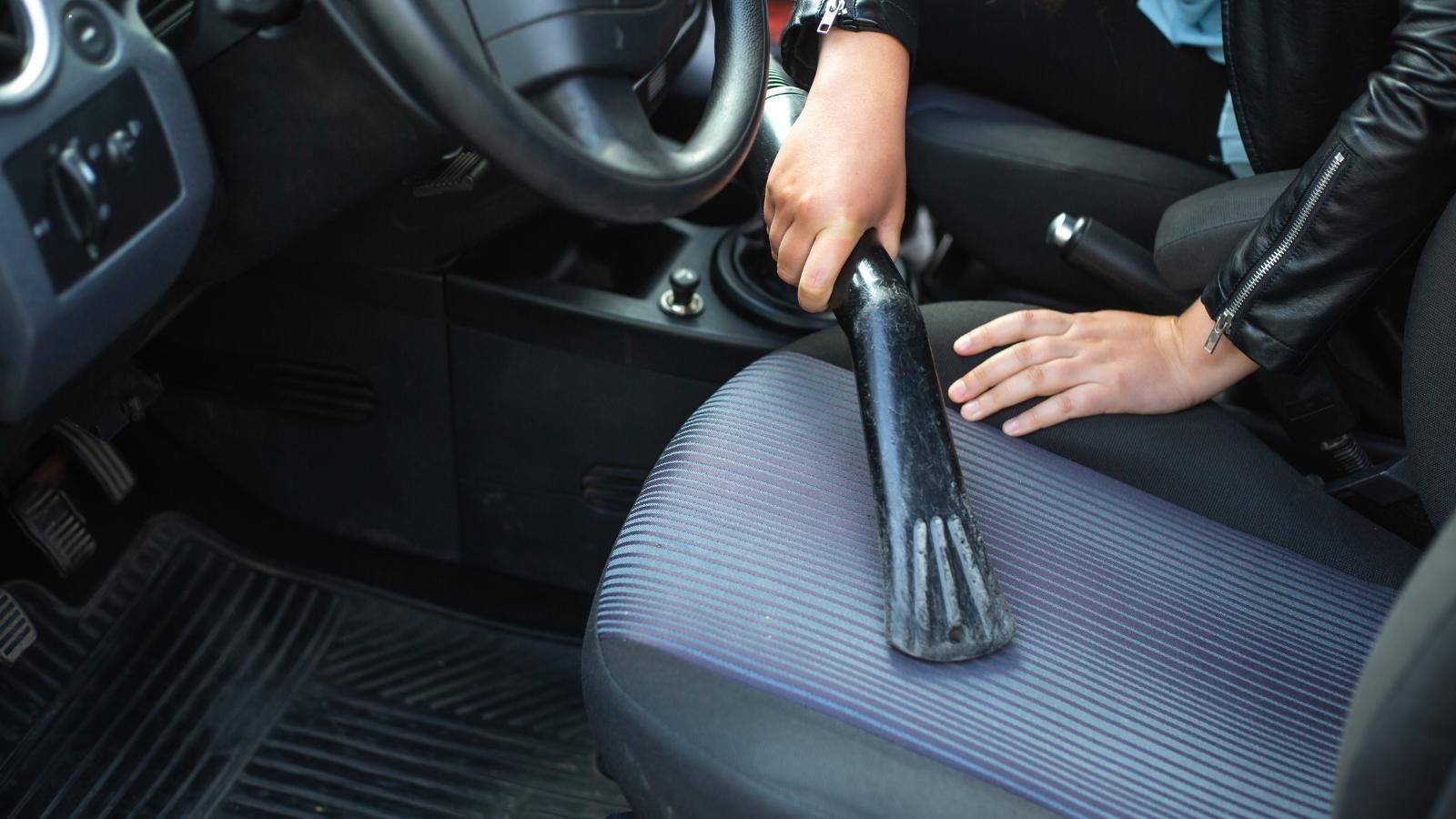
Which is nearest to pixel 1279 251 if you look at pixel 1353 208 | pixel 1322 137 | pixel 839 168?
pixel 1353 208

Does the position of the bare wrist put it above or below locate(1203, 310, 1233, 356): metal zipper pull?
above

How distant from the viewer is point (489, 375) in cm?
114

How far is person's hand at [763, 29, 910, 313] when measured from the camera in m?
0.85

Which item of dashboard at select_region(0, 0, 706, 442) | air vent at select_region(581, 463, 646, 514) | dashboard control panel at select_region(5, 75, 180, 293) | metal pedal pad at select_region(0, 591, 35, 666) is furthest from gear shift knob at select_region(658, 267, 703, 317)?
metal pedal pad at select_region(0, 591, 35, 666)

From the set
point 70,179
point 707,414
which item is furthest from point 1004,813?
point 70,179

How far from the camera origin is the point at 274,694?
1.18 metres

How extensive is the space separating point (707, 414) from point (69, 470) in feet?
2.19

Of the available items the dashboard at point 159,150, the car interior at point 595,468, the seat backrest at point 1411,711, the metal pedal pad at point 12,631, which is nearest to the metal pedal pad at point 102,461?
the car interior at point 595,468

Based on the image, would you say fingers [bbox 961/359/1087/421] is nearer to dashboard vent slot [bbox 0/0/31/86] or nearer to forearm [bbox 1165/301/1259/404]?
forearm [bbox 1165/301/1259/404]

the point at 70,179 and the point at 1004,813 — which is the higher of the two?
the point at 70,179

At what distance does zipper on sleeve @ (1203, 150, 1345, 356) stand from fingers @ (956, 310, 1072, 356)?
0.11 metres

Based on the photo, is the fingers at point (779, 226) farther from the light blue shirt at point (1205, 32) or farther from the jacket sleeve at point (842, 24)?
the light blue shirt at point (1205, 32)

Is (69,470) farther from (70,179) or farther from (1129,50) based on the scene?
(1129,50)

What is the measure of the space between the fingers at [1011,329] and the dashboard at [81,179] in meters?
0.52
